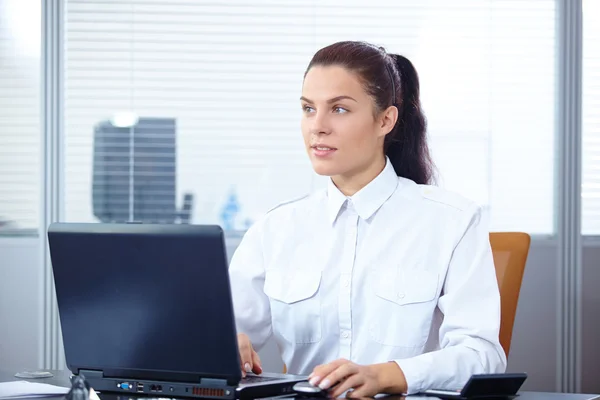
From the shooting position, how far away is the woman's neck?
201 centimetres

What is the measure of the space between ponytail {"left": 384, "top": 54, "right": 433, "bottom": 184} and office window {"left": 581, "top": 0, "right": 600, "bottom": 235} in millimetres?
1562

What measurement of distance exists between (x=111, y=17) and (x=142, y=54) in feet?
0.65

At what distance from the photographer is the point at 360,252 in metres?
1.95

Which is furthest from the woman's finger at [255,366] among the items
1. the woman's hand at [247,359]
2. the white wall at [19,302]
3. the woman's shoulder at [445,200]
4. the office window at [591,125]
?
the office window at [591,125]

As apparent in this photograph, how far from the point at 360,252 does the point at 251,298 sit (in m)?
0.30

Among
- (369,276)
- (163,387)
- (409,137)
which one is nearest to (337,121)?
(409,137)

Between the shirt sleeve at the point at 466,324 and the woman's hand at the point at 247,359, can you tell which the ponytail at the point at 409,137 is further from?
the woman's hand at the point at 247,359

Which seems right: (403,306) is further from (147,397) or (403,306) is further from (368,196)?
(147,397)

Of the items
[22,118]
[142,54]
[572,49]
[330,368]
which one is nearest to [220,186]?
[142,54]

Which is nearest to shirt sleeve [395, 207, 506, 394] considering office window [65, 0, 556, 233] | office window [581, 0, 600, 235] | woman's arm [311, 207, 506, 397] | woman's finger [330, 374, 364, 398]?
woman's arm [311, 207, 506, 397]

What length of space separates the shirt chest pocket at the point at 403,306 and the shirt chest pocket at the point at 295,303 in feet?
0.46

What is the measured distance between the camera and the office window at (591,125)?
3389 mm

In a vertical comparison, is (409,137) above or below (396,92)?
below

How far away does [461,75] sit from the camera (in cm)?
342
